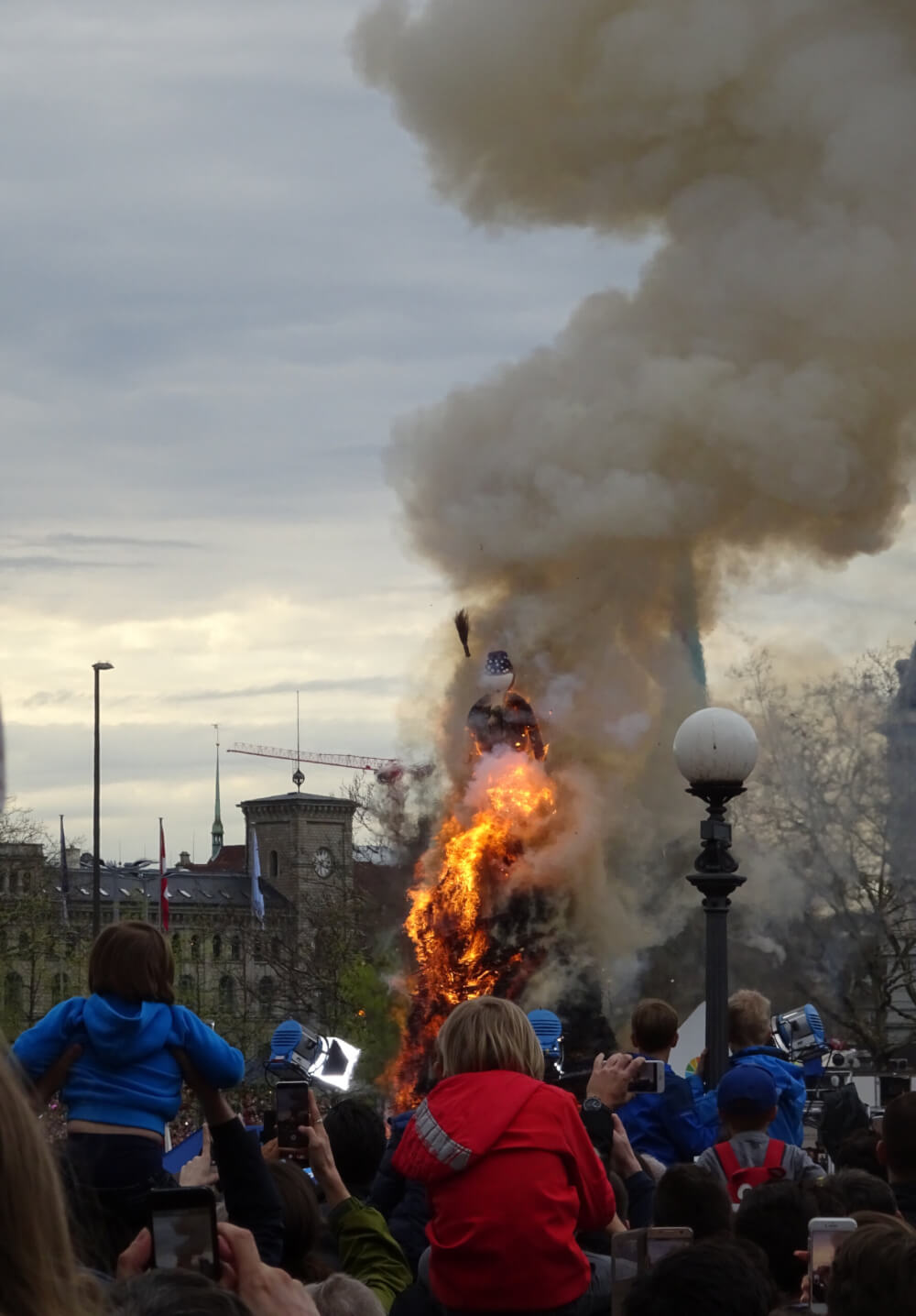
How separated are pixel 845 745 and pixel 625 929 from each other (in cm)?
1148

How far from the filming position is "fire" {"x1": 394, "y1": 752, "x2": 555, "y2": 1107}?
136ft

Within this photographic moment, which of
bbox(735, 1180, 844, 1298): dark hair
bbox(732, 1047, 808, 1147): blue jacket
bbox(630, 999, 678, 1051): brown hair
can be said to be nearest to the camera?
bbox(735, 1180, 844, 1298): dark hair

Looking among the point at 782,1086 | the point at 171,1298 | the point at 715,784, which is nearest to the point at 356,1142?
the point at 782,1086

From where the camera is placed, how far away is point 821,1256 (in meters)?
5.05

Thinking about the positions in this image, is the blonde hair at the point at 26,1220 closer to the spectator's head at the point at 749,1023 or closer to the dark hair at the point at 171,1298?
the dark hair at the point at 171,1298

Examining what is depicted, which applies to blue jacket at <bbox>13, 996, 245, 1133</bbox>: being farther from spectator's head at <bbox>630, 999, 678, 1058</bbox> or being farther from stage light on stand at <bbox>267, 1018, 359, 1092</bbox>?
stage light on stand at <bbox>267, 1018, 359, 1092</bbox>

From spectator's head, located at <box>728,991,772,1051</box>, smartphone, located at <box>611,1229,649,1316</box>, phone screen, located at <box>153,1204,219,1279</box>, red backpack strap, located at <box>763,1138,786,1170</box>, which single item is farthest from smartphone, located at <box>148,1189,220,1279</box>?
spectator's head, located at <box>728,991,772,1051</box>

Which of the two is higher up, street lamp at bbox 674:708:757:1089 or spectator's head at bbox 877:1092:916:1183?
street lamp at bbox 674:708:757:1089

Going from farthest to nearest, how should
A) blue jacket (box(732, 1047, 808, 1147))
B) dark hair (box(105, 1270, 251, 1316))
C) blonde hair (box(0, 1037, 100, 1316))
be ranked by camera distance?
blue jacket (box(732, 1047, 808, 1147)) → dark hair (box(105, 1270, 251, 1316)) → blonde hair (box(0, 1037, 100, 1316))

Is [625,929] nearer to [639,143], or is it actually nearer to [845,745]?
[845,745]

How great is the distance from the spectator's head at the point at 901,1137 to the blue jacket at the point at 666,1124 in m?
1.65

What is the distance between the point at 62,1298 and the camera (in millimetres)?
2725

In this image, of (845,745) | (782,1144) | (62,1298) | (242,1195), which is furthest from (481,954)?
(62,1298)

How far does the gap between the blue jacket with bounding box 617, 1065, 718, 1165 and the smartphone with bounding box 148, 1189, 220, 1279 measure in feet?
16.4
